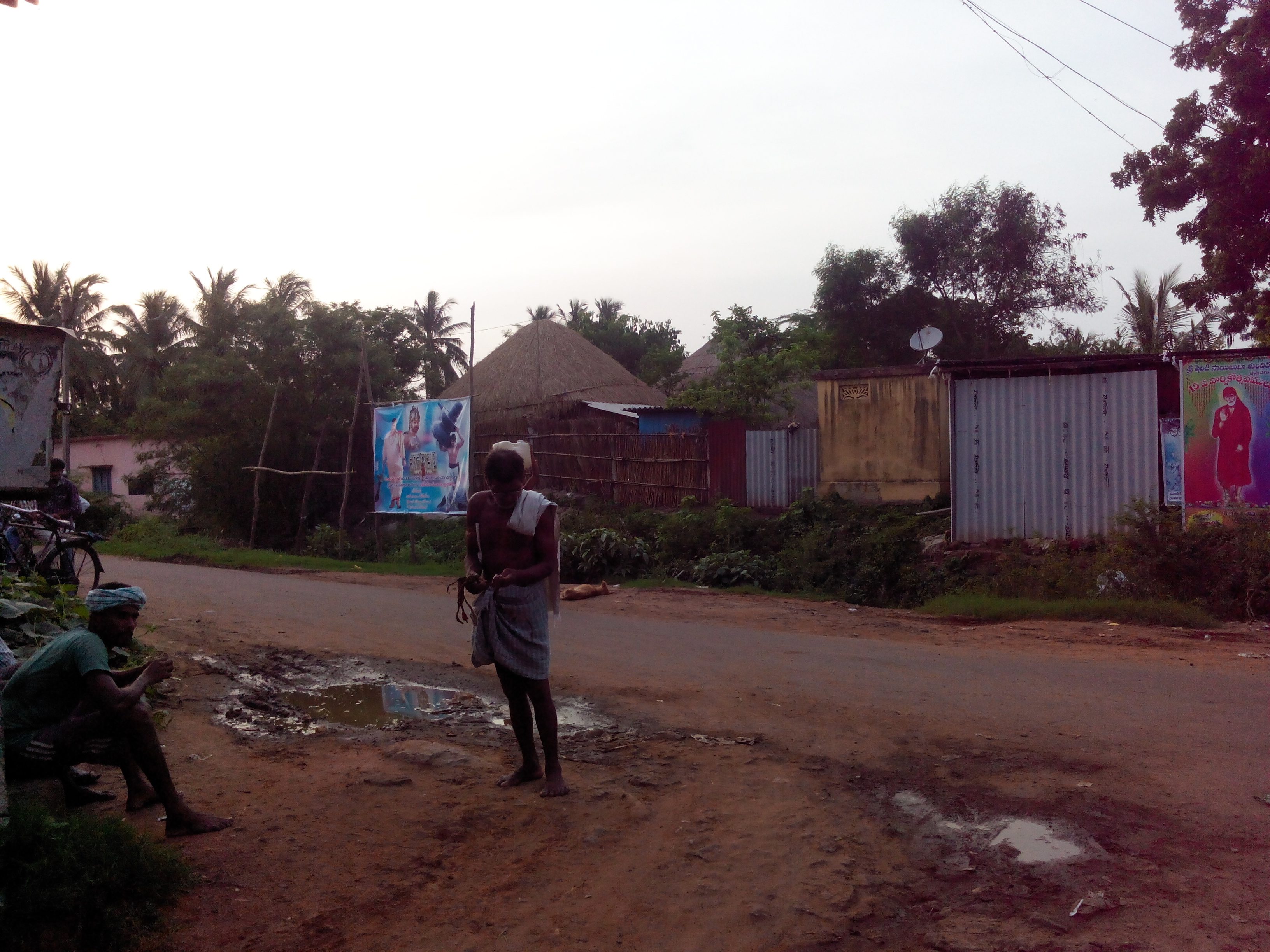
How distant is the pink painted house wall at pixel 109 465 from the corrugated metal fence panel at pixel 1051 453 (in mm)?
28758

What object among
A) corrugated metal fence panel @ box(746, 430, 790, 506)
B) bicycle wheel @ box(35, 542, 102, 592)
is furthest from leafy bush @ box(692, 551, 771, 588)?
bicycle wheel @ box(35, 542, 102, 592)

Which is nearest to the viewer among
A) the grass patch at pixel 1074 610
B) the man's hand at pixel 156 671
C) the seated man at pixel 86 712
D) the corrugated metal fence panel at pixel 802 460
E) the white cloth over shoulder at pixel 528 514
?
the seated man at pixel 86 712

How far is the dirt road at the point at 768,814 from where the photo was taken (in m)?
3.42

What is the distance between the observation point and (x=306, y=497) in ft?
71.6

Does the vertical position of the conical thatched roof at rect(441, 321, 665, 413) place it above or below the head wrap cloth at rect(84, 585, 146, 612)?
above

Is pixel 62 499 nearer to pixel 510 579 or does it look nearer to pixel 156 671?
pixel 156 671

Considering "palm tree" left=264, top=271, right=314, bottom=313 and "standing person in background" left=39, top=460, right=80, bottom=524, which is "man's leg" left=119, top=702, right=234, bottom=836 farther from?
"palm tree" left=264, top=271, right=314, bottom=313

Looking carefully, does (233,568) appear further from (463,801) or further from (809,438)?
(463,801)

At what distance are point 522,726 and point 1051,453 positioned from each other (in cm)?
1108

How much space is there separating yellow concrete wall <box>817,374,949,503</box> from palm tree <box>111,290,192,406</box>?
28823 millimetres

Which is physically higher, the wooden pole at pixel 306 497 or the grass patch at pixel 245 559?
the wooden pole at pixel 306 497

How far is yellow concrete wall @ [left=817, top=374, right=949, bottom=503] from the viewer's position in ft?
60.0

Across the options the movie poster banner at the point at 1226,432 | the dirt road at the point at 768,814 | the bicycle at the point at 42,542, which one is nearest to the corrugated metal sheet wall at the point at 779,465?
the movie poster banner at the point at 1226,432

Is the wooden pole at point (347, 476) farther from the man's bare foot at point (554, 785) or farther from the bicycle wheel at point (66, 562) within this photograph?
the man's bare foot at point (554, 785)
